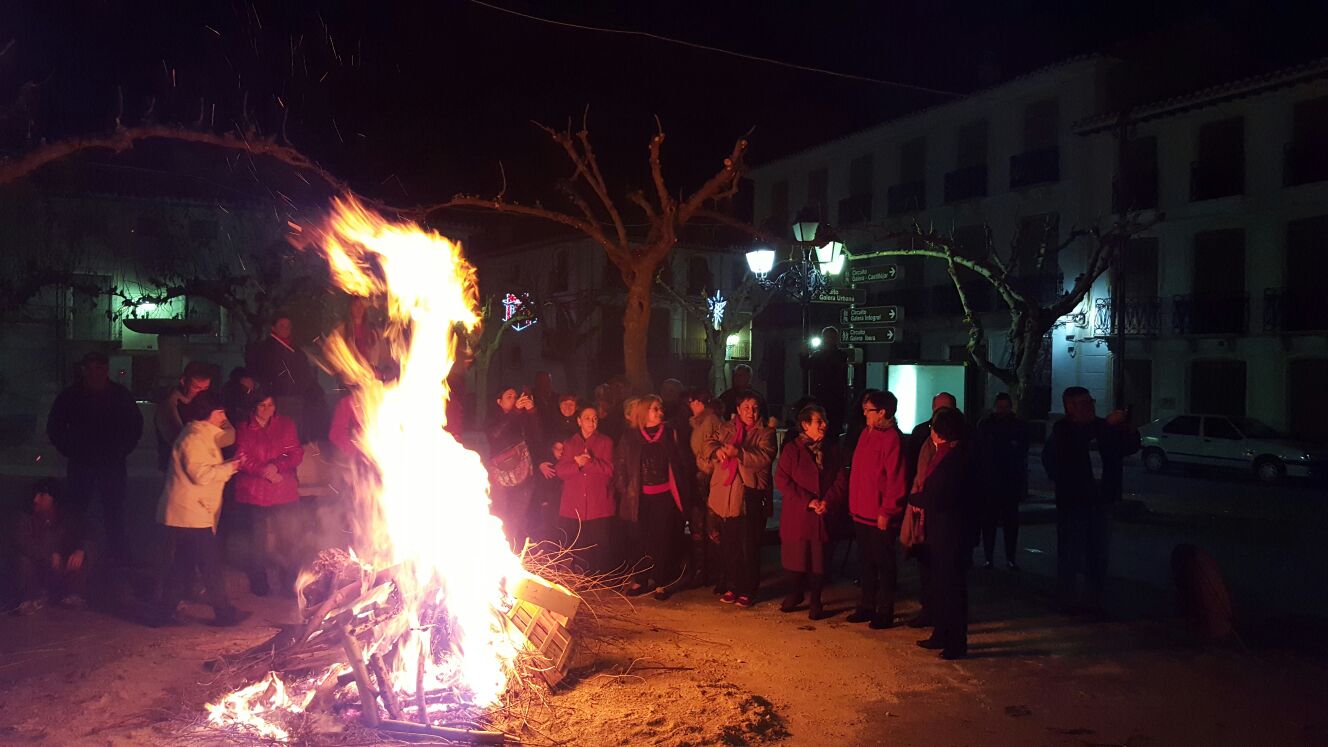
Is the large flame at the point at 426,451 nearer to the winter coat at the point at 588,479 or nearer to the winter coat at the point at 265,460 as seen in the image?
the winter coat at the point at 265,460

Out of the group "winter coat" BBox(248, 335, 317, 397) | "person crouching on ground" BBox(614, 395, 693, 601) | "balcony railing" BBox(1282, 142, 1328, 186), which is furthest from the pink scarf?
"balcony railing" BBox(1282, 142, 1328, 186)

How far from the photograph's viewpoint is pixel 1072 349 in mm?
30078

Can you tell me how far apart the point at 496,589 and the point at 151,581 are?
3.81 m

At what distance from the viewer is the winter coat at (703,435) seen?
28.5 feet

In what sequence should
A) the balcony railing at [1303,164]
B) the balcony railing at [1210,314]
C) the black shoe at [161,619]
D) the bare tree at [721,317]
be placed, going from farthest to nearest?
1. the bare tree at [721,317]
2. the balcony railing at [1210,314]
3. the balcony railing at [1303,164]
4. the black shoe at [161,619]

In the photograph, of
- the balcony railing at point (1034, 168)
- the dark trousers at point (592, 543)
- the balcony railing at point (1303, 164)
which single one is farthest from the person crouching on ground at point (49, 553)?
the balcony railing at point (1034, 168)

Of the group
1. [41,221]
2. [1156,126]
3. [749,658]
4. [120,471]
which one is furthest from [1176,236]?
[41,221]

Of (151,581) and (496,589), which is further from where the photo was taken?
(151,581)

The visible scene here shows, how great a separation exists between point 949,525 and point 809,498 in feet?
4.58

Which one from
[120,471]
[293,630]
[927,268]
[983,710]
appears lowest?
[983,710]

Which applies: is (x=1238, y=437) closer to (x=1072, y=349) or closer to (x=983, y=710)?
(x=1072, y=349)

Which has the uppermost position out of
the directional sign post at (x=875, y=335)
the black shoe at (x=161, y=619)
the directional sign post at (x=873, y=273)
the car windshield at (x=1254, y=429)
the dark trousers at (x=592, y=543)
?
the directional sign post at (x=873, y=273)

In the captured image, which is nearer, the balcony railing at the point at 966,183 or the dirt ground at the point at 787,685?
the dirt ground at the point at 787,685

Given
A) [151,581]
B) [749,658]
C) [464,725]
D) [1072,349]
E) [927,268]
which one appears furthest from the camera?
[927,268]
